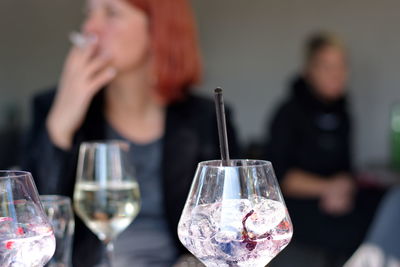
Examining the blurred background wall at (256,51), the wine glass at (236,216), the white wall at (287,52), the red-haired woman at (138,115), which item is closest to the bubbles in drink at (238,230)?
the wine glass at (236,216)

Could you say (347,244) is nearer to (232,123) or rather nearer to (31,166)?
(232,123)

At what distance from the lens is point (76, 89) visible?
5.77 ft

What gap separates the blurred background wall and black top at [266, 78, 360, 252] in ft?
3.27

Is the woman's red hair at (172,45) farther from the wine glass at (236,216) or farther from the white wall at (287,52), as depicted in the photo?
the white wall at (287,52)

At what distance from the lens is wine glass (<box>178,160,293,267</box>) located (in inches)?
32.4

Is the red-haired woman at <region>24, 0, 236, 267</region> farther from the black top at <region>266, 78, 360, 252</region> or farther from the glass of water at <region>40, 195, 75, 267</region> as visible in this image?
the black top at <region>266, 78, 360, 252</region>

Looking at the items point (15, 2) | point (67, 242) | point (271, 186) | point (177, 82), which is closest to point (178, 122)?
point (177, 82)

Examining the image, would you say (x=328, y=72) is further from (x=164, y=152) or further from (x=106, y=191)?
(x=106, y=191)

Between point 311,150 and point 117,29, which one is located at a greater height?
point 117,29

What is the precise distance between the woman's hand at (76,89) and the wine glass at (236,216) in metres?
0.91

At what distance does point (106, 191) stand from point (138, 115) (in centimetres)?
78

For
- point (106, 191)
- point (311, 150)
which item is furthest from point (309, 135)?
point (106, 191)

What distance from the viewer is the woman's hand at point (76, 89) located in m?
1.70

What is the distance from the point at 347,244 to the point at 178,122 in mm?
1916
